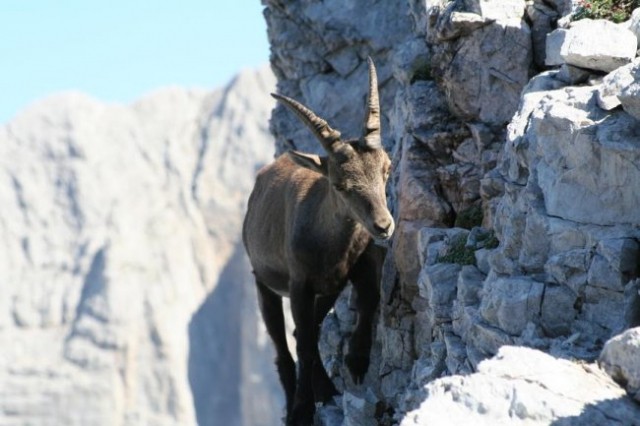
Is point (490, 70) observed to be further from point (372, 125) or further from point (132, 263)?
point (132, 263)

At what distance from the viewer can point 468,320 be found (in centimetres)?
1252

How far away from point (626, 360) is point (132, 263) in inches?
2597

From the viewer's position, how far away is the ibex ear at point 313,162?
15539 millimetres

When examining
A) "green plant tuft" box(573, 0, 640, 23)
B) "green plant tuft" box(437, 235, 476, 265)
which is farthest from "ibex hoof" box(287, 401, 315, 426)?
"green plant tuft" box(573, 0, 640, 23)

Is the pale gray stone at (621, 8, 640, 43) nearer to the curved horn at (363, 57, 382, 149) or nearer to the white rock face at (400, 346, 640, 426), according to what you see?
the curved horn at (363, 57, 382, 149)

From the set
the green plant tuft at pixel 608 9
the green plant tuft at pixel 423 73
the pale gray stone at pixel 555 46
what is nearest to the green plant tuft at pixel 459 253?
the pale gray stone at pixel 555 46

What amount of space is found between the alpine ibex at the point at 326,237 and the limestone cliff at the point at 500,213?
0.49 meters

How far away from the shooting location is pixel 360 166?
1492 centimetres

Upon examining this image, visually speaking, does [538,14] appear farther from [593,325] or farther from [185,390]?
[185,390]

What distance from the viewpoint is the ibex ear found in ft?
51.0

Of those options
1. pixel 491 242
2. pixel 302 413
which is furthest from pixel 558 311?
pixel 302 413

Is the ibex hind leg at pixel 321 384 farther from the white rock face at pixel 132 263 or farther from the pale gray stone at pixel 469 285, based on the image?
the white rock face at pixel 132 263

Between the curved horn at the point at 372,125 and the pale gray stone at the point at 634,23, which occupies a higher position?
the pale gray stone at the point at 634,23

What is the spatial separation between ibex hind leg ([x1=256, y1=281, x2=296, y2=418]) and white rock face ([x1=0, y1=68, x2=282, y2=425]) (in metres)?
50.9
